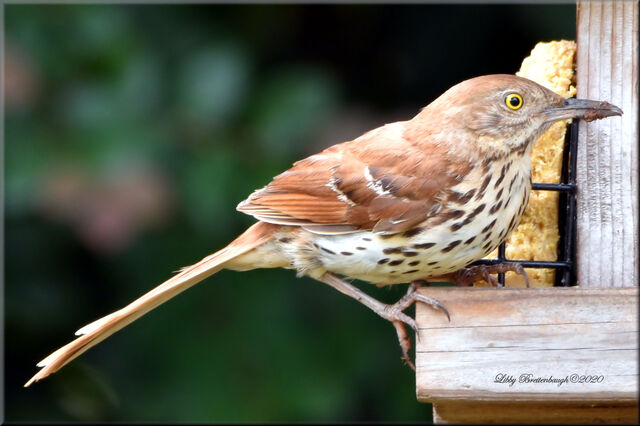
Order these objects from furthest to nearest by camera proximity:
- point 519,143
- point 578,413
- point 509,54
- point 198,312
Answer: point 509,54, point 198,312, point 519,143, point 578,413

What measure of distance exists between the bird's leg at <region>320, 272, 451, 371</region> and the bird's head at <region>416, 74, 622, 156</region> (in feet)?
1.80

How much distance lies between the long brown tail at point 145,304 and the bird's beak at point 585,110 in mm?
1034

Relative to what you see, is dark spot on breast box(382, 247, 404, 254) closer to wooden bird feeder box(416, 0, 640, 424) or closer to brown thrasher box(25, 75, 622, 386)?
brown thrasher box(25, 75, 622, 386)

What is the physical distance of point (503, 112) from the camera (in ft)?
10.8

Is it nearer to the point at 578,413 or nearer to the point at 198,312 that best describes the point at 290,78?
the point at 198,312

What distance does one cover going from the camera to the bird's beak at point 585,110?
9.96ft

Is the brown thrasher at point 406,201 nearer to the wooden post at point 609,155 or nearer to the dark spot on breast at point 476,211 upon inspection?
Result: the dark spot on breast at point 476,211

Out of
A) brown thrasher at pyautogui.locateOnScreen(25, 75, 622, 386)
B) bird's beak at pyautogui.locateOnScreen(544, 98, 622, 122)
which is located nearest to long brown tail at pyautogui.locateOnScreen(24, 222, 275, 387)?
brown thrasher at pyautogui.locateOnScreen(25, 75, 622, 386)

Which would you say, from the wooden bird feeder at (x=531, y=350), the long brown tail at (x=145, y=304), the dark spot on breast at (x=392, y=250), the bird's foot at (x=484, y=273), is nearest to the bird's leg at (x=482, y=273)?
the bird's foot at (x=484, y=273)

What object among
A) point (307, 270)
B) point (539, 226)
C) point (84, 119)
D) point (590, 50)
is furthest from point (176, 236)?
point (590, 50)

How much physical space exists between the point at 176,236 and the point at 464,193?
2.13m

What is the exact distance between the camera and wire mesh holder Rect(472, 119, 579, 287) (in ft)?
10.7

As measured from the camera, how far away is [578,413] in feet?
9.92

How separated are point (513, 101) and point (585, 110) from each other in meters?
0.28
